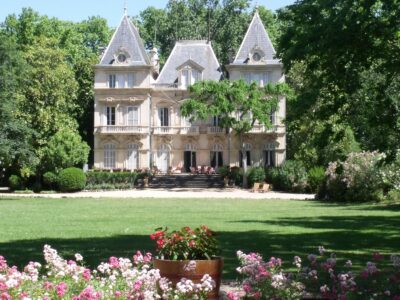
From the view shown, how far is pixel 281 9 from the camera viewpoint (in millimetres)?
14078

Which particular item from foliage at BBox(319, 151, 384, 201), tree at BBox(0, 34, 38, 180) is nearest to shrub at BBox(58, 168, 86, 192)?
tree at BBox(0, 34, 38, 180)

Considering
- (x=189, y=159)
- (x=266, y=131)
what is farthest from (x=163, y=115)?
(x=266, y=131)

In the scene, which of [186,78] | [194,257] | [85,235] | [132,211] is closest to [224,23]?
[186,78]

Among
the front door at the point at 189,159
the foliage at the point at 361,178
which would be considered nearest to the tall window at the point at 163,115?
the front door at the point at 189,159

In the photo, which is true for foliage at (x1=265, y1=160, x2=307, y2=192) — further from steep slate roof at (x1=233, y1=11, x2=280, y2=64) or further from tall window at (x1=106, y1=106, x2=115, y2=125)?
tall window at (x1=106, y1=106, x2=115, y2=125)

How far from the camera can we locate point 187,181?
168ft

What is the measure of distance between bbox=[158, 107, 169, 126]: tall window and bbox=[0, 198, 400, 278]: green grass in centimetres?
3219

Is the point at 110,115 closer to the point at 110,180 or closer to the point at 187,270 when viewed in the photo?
the point at 110,180

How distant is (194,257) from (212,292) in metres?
0.43

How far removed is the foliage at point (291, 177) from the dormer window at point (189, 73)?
1433cm

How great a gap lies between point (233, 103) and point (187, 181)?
7418mm

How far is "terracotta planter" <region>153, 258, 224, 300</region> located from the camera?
6.93 meters

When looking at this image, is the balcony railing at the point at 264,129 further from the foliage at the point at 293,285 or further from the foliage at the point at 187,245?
the foliage at the point at 187,245

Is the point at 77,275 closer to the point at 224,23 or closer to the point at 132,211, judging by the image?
the point at 132,211
